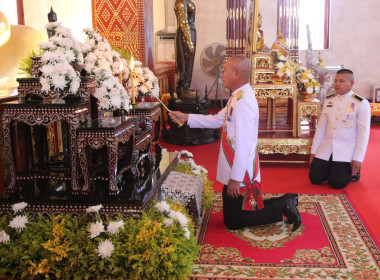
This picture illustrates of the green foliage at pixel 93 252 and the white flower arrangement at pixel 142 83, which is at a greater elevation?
the white flower arrangement at pixel 142 83

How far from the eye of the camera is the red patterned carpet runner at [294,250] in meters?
2.72

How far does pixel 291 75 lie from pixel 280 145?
2.82 ft

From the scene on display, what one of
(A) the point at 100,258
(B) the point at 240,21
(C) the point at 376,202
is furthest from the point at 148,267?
(B) the point at 240,21

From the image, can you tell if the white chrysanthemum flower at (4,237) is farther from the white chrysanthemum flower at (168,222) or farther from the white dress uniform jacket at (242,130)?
the white dress uniform jacket at (242,130)

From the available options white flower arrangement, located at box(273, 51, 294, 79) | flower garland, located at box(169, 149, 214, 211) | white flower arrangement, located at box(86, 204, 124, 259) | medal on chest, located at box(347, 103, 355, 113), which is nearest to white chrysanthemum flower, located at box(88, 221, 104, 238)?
white flower arrangement, located at box(86, 204, 124, 259)

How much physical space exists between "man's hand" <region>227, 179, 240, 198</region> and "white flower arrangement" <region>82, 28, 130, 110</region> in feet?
Result: 2.98

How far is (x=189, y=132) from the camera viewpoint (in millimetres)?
6660

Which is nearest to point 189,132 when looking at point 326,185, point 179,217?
point 326,185

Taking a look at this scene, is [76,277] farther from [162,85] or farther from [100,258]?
[162,85]

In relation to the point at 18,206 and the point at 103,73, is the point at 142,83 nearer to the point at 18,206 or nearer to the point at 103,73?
the point at 103,73

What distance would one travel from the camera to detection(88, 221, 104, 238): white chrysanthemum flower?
98.5 inches

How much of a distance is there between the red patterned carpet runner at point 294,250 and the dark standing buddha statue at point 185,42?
11.4 feet

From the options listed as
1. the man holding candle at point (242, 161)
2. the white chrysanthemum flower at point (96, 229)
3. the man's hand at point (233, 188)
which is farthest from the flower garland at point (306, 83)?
the white chrysanthemum flower at point (96, 229)

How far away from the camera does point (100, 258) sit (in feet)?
8.17
